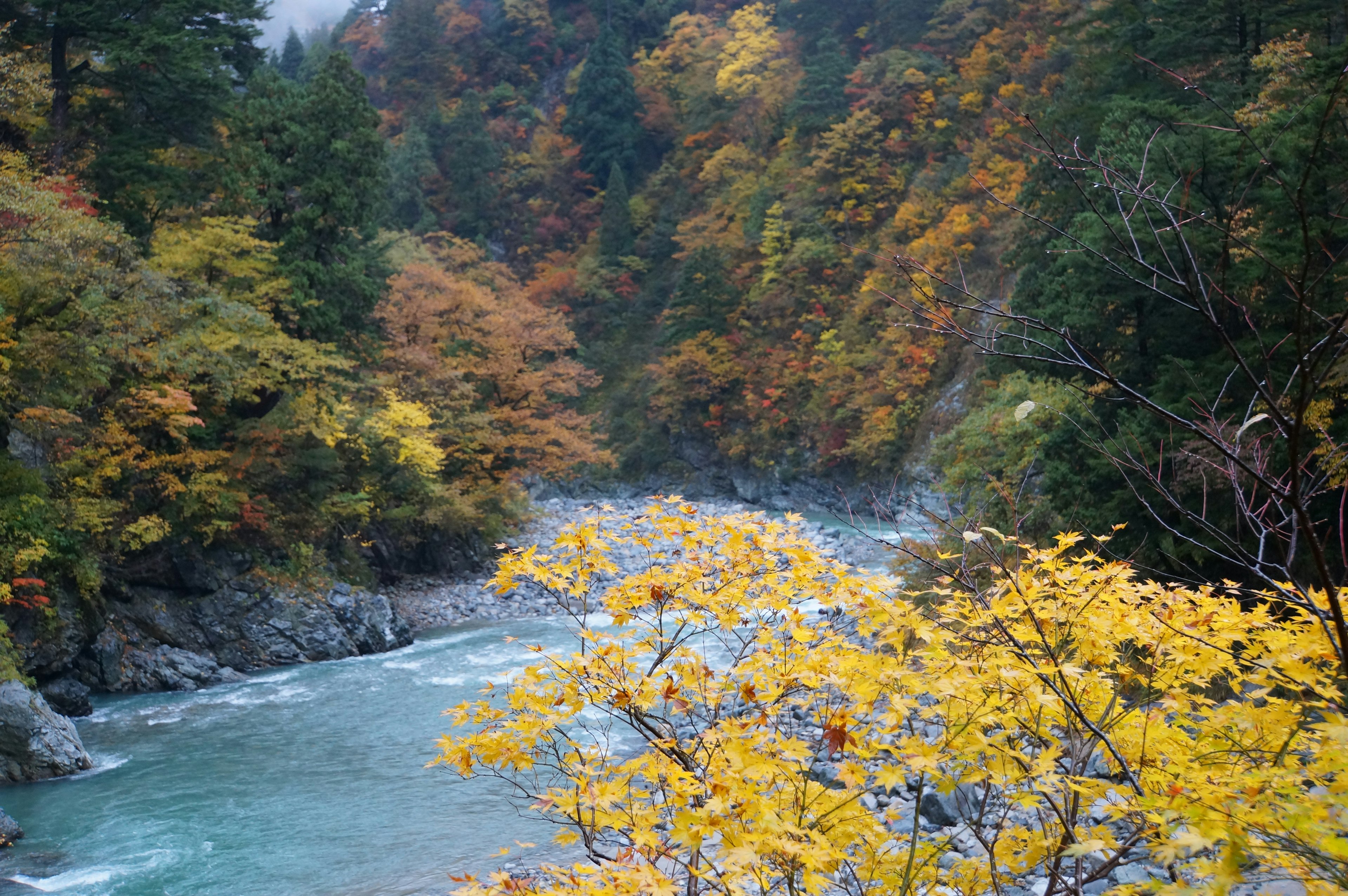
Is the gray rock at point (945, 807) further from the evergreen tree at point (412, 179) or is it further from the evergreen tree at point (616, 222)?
the evergreen tree at point (412, 179)

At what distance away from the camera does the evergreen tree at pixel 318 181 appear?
1429 cm

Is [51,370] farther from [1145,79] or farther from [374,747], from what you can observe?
[1145,79]

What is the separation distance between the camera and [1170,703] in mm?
2471

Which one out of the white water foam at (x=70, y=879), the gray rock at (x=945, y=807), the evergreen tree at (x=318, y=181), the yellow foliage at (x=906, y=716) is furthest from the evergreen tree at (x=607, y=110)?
the yellow foliage at (x=906, y=716)

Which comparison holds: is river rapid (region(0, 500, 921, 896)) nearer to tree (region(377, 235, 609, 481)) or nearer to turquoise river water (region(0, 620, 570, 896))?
turquoise river water (region(0, 620, 570, 896))

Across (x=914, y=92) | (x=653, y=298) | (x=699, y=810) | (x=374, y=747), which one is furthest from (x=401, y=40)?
(x=699, y=810)

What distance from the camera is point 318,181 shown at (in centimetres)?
1434

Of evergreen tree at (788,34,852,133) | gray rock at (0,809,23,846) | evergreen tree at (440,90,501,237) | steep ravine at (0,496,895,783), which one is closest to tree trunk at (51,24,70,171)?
steep ravine at (0,496,895,783)

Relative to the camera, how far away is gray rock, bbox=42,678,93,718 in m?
9.34

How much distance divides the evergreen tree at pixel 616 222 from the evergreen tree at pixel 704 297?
730 cm

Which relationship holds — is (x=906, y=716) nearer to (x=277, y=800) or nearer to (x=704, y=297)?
(x=277, y=800)

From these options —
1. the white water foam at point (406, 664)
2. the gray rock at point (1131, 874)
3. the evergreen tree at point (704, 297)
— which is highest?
the evergreen tree at point (704, 297)

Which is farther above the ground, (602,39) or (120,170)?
(602,39)

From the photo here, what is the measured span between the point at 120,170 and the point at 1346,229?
15.6m
